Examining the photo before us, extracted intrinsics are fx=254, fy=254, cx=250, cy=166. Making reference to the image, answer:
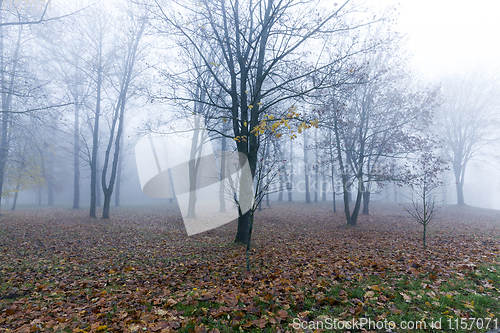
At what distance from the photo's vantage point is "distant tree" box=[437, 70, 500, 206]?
24.3 m

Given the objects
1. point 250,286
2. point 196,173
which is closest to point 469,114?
point 196,173

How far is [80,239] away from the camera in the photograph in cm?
953

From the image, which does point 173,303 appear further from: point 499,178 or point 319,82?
point 499,178

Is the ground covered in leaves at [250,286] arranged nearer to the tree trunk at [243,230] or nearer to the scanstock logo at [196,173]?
the tree trunk at [243,230]

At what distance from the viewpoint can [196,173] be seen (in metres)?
16.5

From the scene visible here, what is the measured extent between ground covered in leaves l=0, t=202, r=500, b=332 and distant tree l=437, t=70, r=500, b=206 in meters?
21.8

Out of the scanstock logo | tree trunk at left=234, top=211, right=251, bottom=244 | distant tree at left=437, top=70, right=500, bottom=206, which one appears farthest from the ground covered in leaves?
distant tree at left=437, top=70, right=500, bottom=206

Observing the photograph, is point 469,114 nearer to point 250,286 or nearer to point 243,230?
point 243,230

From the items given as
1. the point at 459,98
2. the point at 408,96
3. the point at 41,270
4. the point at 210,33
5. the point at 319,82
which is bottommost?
the point at 41,270

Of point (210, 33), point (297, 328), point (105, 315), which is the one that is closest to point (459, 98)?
point (210, 33)

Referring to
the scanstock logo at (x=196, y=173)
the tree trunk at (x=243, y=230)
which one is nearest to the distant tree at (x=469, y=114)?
the scanstock logo at (x=196, y=173)

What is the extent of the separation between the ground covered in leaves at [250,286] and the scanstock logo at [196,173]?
225 cm

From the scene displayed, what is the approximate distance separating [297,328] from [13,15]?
1191 cm

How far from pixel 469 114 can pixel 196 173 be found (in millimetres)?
26926
